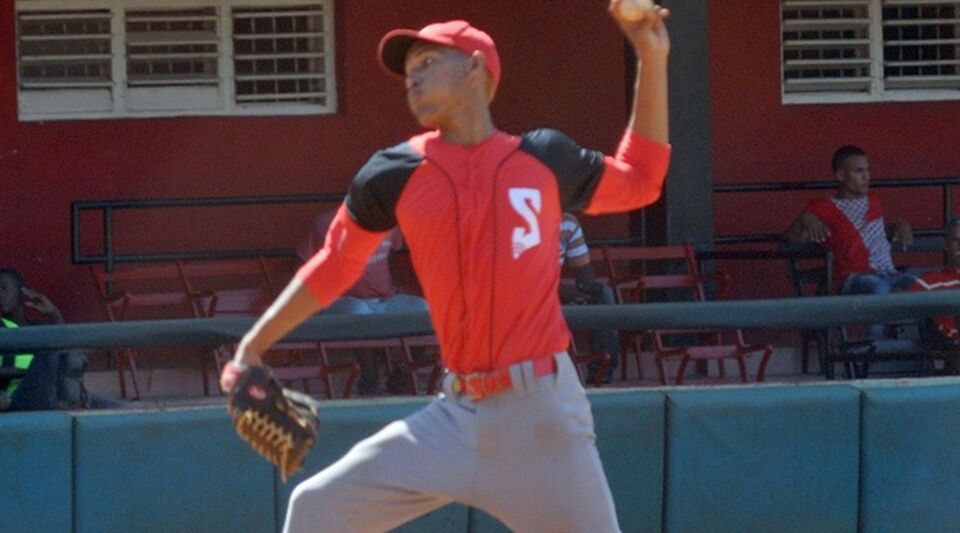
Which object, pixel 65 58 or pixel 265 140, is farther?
pixel 265 140

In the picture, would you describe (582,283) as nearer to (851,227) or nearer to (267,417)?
(851,227)

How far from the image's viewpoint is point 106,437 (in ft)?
19.5

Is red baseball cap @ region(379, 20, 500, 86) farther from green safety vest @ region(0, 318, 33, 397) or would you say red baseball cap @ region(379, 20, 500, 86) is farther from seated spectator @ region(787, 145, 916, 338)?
seated spectator @ region(787, 145, 916, 338)

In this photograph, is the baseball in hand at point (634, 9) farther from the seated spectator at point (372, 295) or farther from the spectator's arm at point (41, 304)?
the spectator's arm at point (41, 304)

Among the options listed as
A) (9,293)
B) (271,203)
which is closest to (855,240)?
(271,203)

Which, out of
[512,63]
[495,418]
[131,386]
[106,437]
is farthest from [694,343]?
[495,418]

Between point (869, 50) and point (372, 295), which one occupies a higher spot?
point (869, 50)

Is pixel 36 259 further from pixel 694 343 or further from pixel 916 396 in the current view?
pixel 916 396

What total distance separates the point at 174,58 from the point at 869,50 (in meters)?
4.02

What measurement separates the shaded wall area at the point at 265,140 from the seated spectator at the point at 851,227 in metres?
1.34

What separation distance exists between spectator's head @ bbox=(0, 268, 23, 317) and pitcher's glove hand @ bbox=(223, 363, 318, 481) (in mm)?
4727

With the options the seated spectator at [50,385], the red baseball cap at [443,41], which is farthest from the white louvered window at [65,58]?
the red baseball cap at [443,41]

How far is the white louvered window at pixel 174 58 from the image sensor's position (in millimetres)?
10578

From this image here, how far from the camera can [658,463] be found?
20.5ft
